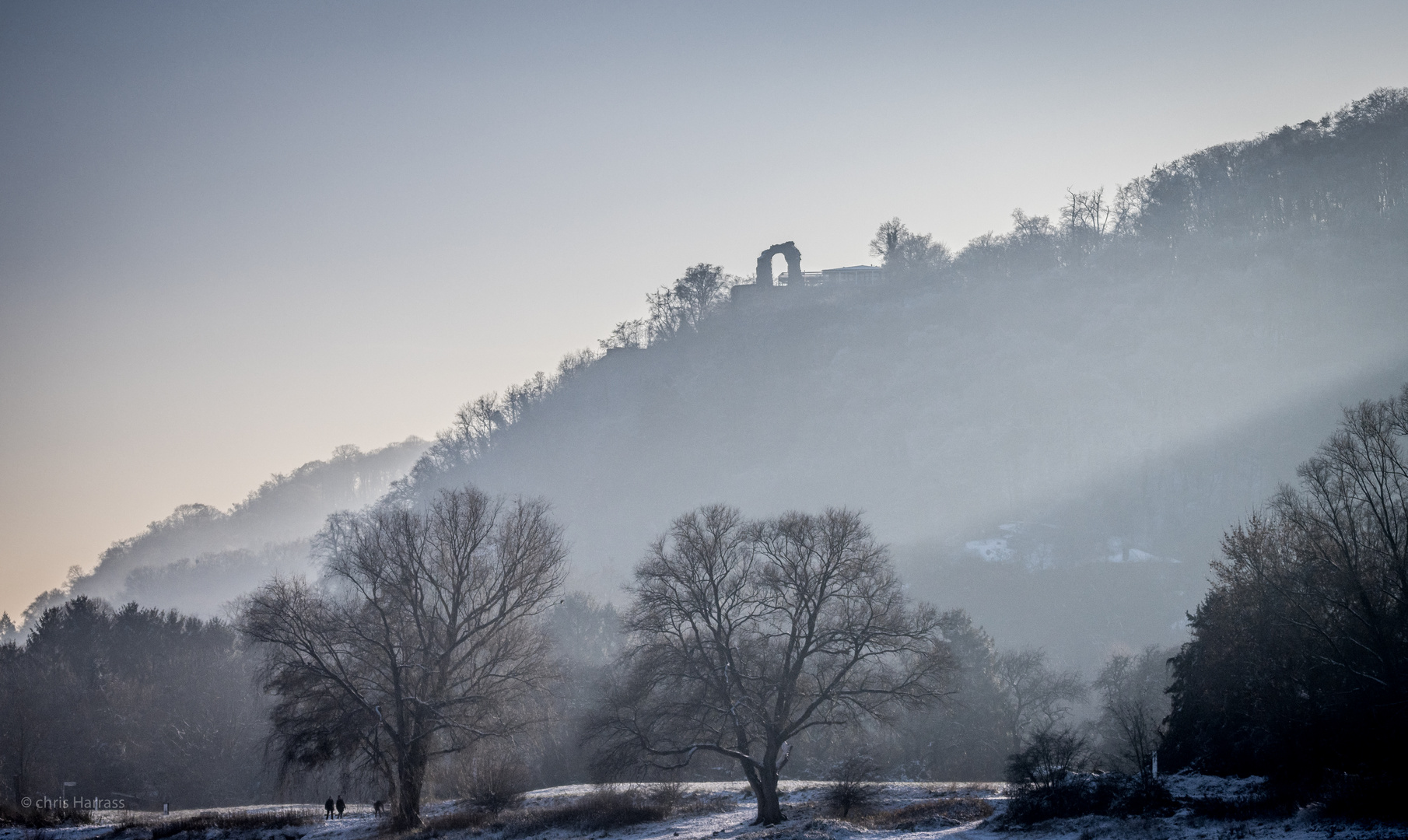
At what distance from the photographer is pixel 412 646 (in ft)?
105

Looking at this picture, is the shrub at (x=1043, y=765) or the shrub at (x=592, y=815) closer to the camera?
the shrub at (x=1043, y=765)


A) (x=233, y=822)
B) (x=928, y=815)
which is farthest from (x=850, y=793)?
(x=233, y=822)

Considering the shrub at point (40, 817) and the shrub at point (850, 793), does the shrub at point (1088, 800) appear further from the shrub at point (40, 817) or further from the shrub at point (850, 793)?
the shrub at point (40, 817)

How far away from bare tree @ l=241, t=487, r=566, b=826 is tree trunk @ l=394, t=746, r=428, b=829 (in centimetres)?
4

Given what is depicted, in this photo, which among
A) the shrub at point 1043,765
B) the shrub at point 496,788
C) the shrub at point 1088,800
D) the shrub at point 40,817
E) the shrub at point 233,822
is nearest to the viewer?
the shrub at point 1088,800

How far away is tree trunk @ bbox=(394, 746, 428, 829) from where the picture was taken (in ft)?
97.0

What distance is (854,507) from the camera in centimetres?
11075

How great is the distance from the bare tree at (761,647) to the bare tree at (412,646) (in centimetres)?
529

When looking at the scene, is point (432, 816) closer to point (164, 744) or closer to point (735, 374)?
point (164, 744)

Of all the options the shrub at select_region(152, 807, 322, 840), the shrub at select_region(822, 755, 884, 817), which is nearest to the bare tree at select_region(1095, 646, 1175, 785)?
the shrub at select_region(822, 755, 884, 817)

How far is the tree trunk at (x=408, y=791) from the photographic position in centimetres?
2958

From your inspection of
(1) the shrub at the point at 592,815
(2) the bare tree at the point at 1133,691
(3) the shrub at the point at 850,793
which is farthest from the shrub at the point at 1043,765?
(2) the bare tree at the point at 1133,691

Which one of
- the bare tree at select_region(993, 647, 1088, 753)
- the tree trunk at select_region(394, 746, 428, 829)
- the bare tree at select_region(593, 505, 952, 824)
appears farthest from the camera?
the bare tree at select_region(993, 647, 1088, 753)

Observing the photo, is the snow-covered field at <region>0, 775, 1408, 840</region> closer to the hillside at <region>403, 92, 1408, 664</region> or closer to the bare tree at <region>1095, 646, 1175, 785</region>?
the bare tree at <region>1095, 646, 1175, 785</region>
